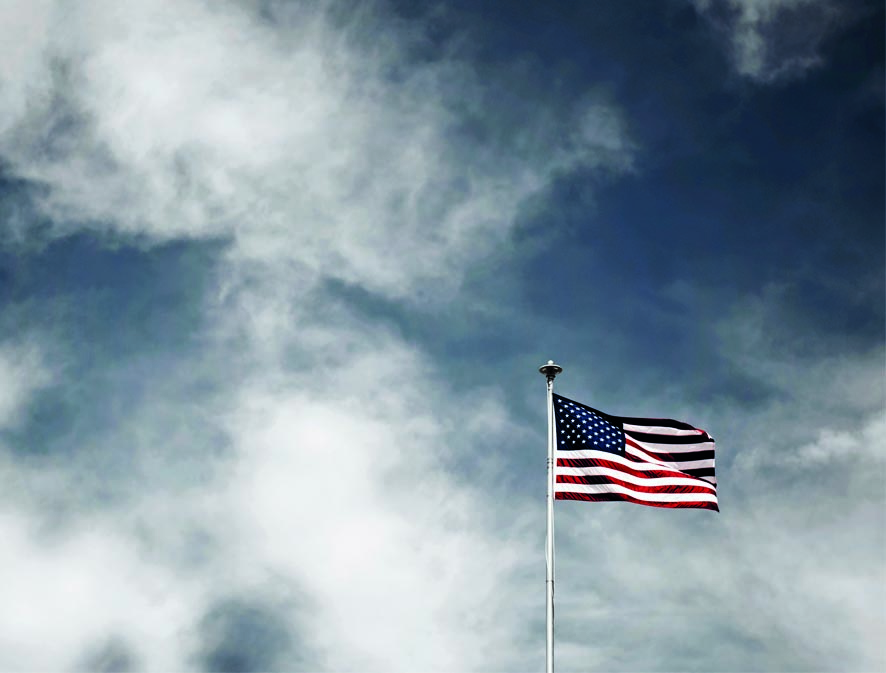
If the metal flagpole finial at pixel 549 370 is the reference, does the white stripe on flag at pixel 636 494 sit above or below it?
below

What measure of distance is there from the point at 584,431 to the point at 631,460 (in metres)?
1.70

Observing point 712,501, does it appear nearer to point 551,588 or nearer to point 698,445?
point 698,445

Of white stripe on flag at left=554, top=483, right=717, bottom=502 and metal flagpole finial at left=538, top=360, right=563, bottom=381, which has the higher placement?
metal flagpole finial at left=538, top=360, right=563, bottom=381

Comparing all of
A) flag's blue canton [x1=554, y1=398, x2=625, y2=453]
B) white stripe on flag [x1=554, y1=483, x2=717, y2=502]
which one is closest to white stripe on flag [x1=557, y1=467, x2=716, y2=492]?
white stripe on flag [x1=554, y1=483, x2=717, y2=502]

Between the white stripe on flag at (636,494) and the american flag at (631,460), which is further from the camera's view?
the american flag at (631,460)

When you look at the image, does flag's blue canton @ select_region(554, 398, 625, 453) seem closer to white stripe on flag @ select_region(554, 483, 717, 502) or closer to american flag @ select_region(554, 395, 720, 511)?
american flag @ select_region(554, 395, 720, 511)

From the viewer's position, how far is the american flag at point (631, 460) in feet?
103

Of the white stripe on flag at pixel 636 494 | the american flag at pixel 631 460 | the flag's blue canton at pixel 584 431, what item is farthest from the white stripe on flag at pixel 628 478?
the flag's blue canton at pixel 584 431

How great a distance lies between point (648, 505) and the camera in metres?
31.7

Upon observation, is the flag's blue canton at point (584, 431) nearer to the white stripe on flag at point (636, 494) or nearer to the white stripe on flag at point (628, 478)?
the white stripe on flag at point (628, 478)

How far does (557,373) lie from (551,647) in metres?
8.83

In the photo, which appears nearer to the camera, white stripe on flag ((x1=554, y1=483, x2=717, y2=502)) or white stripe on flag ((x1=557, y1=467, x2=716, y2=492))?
white stripe on flag ((x1=554, y1=483, x2=717, y2=502))

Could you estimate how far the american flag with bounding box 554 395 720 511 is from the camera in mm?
31516

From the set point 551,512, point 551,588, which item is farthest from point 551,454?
point 551,588
